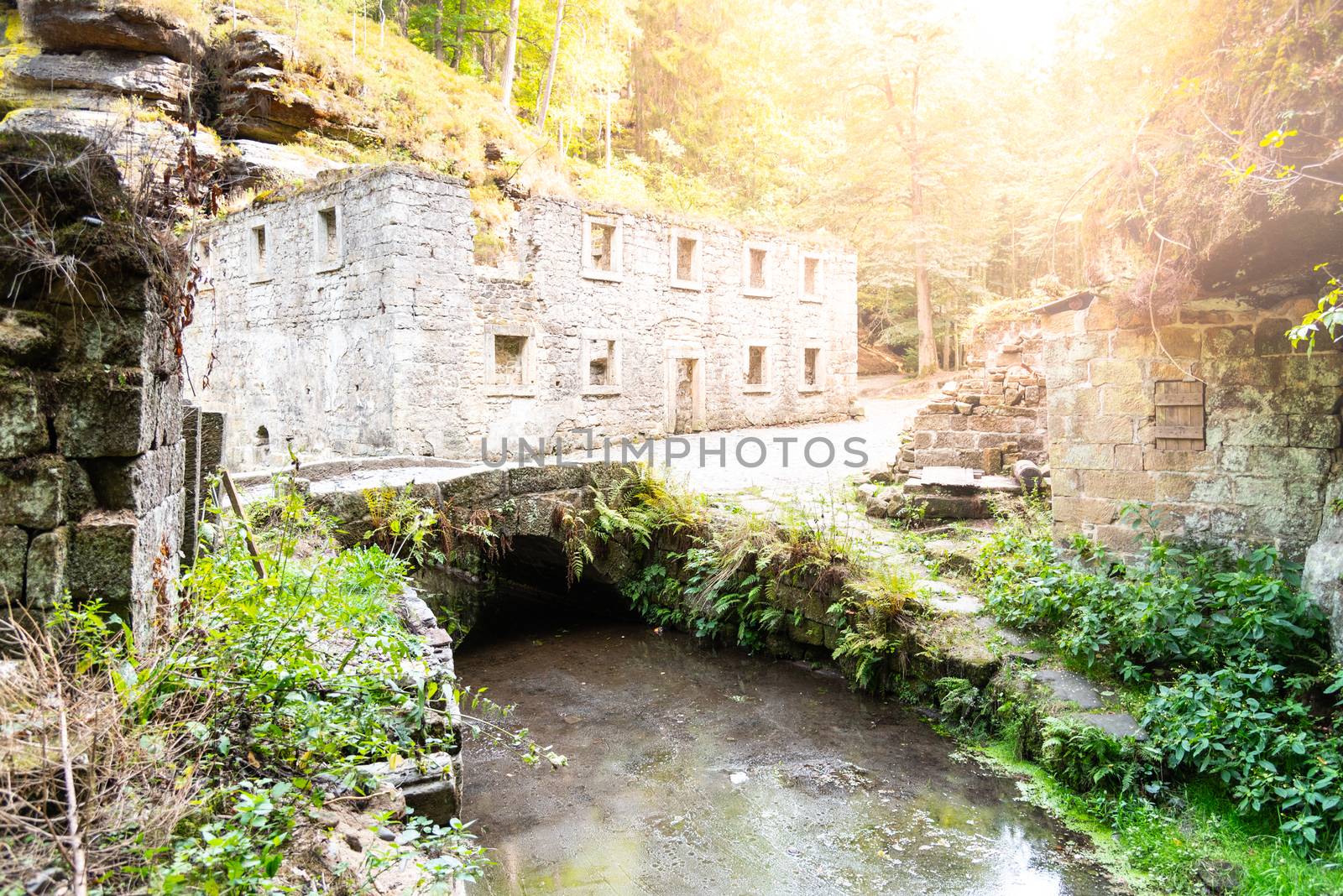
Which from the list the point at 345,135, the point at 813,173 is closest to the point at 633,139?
the point at 813,173

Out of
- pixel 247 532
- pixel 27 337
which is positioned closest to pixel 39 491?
pixel 27 337

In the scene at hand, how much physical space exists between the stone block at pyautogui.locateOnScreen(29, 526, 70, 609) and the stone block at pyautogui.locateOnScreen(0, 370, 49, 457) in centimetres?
31

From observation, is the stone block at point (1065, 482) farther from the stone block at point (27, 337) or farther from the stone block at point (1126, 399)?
the stone block at point (27, 337)

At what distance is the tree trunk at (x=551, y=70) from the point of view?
23.0 meters

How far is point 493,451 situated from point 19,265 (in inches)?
468

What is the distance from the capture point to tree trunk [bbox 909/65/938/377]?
24859 millimetres

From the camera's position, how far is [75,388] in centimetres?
303

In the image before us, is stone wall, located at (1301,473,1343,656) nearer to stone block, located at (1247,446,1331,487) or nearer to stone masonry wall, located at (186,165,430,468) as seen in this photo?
stone block, located at (1247,446,1331,487)

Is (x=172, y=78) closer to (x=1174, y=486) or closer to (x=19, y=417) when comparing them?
(x=19, y=417)

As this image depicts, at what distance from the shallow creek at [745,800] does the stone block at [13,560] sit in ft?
9.38

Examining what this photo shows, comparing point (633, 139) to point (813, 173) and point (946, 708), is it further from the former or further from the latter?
point (946, 708)

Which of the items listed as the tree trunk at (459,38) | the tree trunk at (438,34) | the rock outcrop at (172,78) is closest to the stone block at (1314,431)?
the rock outcrop at (172,78)

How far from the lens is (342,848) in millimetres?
2646

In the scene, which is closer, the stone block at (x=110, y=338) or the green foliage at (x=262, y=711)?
the green foliage at (x=262, y=711)
